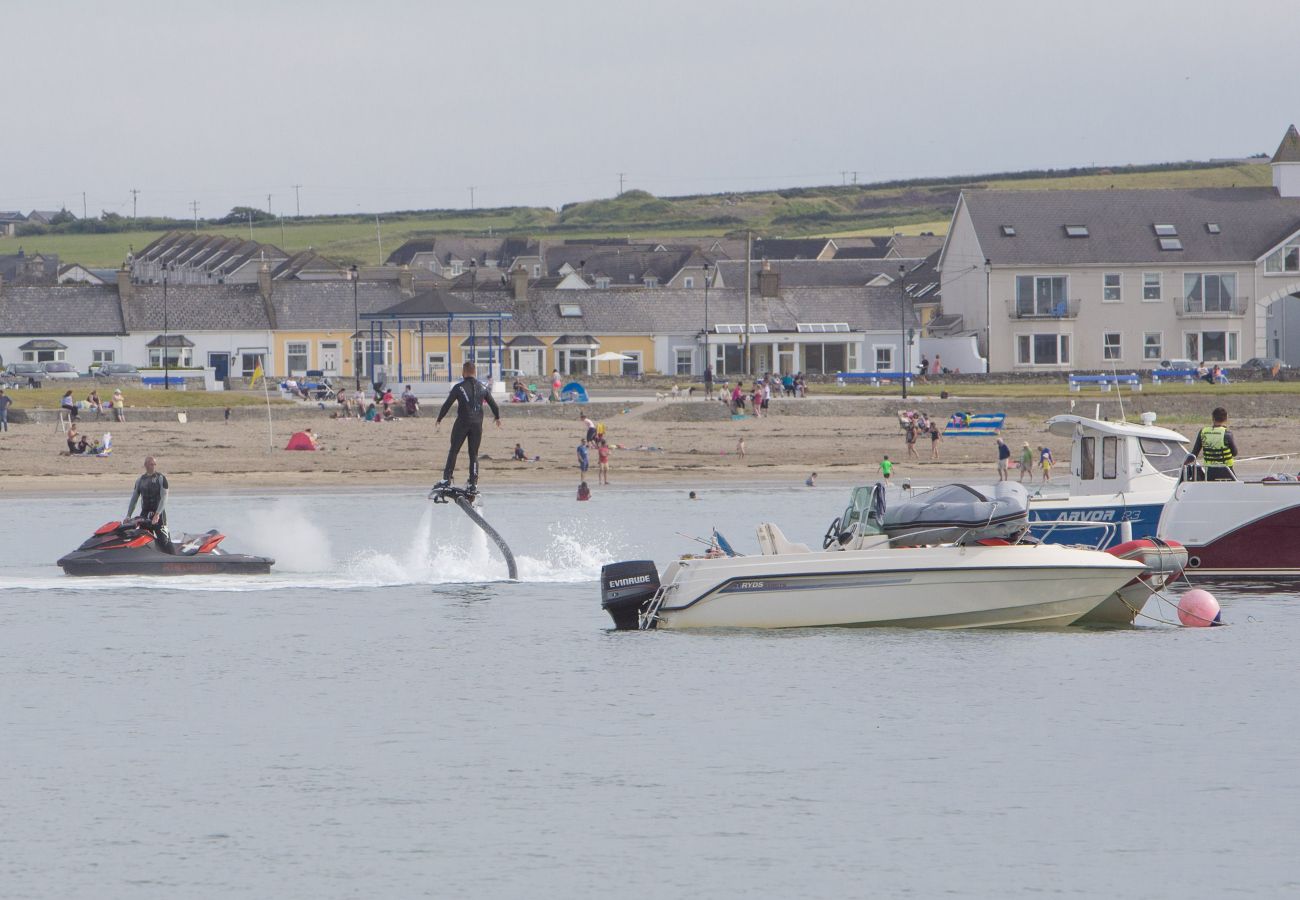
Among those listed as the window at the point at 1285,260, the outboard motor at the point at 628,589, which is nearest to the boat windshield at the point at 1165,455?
the outboard motor at the point at 628,589

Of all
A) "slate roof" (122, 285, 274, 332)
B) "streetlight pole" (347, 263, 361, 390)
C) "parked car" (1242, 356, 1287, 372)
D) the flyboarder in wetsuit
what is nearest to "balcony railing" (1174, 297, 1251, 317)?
"parked car" (1242, 356, 1287, 372)

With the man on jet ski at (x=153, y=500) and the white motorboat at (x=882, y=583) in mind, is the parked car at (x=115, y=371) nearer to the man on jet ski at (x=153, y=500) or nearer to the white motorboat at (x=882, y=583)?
the man on jet ski at (x=153, y=500)

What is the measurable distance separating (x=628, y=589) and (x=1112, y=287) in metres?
70.5

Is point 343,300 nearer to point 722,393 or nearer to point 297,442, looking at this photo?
point 722,393

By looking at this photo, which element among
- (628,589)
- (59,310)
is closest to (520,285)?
(59,310)

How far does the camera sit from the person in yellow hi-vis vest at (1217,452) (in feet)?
90.1

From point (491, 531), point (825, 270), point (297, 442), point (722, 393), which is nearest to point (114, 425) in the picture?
point (297, 442)

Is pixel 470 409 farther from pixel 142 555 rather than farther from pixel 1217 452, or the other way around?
pixel 1217 452

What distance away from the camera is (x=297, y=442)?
53.5 metres

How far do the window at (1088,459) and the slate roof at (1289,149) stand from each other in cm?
7124

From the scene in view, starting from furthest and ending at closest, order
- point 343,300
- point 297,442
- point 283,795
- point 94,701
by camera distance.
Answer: point 343,300
point 297,442
point 94,701
point 283,795

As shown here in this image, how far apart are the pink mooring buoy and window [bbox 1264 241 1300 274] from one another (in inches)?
2682

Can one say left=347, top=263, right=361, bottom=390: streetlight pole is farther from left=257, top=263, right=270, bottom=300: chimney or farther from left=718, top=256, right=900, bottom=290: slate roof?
left=718, top=256, right=900, bottom=290: slate roof

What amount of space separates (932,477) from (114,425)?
28.0 m
